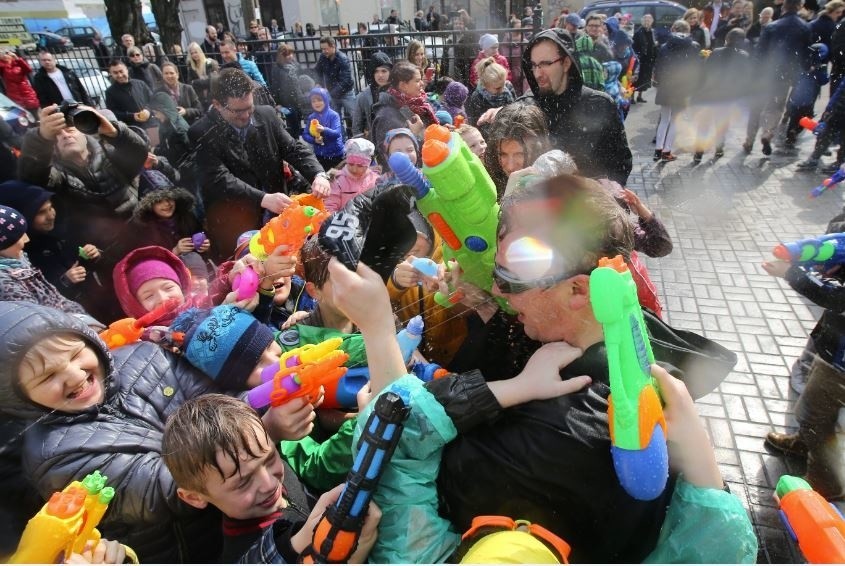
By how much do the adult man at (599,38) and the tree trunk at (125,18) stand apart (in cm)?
952

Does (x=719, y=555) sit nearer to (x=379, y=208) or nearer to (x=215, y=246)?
(x=379, y=208)

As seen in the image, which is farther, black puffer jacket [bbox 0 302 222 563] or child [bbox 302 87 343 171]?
child [bbox 302 87 343 171]

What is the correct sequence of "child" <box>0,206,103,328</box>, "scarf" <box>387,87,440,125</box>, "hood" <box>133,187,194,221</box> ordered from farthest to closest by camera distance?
"scarf" <box>387,87,440,125</box> → "hood" <box>133,187,194,221</box> → "child" <box>0,206,103,328</box>

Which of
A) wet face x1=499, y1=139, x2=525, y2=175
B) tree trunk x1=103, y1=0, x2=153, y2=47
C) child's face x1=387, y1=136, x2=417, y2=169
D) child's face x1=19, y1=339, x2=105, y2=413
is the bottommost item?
child's face x1=19, y1=339, x2=105, y2=413

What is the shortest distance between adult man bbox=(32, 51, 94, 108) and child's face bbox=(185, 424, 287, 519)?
8092 mm

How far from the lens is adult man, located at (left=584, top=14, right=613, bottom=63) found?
7992mm

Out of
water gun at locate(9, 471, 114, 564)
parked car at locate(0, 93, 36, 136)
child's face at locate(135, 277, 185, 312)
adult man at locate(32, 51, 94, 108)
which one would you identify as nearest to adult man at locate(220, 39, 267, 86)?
adult man at locate(32, 51, 94, 108)

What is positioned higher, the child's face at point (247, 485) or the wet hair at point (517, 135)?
the wet hair at point (517, 135)

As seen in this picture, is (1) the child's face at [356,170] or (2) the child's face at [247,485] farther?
(1) the child's face at [356,170]

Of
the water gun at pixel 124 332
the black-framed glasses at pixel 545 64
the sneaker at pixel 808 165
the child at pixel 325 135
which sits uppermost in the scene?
the black-framed glasses at pixel 545 64

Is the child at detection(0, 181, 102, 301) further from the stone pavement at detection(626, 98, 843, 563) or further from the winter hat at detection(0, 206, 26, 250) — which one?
the stone pavement at detection(626, 98, 843, 563)

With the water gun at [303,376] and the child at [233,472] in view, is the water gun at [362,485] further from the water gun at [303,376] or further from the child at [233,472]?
the water gun at [303,376]

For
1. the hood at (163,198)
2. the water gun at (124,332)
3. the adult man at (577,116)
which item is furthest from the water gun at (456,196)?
the hood at (163,198)

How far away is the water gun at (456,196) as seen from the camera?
162 centimetres
